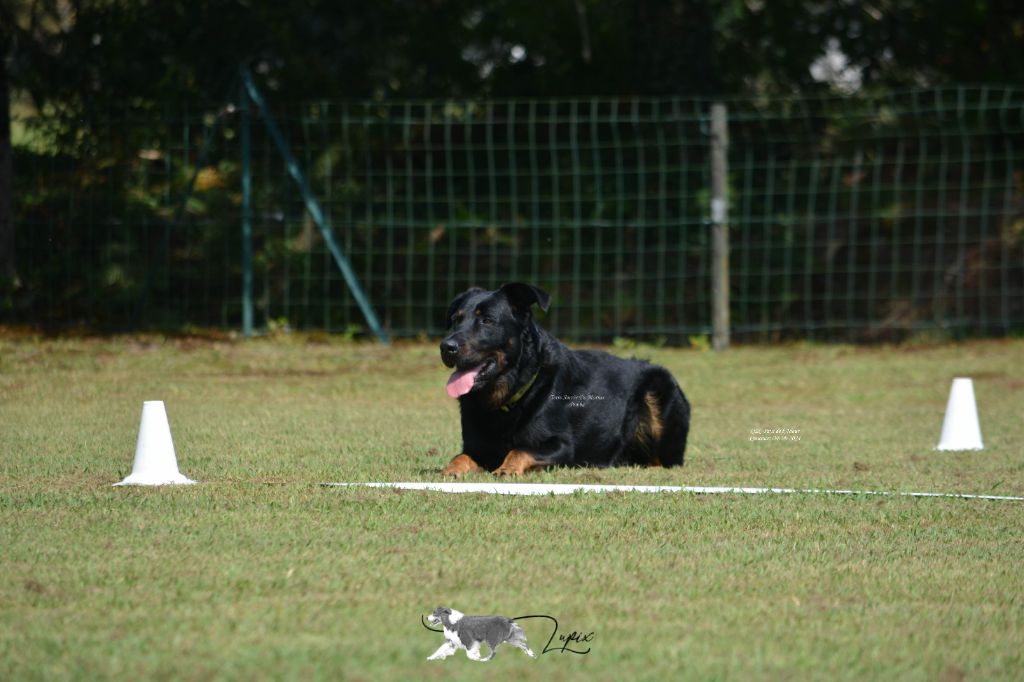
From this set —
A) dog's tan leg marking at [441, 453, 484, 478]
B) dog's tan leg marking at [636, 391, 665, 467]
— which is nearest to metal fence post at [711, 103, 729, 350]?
dog's tan leg marking at [636, 391, 665, 467]

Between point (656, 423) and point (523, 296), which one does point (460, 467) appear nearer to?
point (523, 296)

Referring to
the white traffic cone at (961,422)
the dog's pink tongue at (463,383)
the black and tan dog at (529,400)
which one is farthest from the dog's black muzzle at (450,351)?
the white traffic cone at (961,422)

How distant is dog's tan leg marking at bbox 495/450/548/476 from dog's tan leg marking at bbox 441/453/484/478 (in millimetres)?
119

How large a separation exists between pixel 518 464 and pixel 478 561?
6.98 ft

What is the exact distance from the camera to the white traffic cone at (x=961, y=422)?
25.9 feet

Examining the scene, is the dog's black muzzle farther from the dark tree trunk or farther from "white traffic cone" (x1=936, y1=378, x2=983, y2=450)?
the dark tree trunk

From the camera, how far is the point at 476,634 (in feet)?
11.3

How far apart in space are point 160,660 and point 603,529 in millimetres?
2015

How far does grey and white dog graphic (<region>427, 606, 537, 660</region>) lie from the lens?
3.42 meters

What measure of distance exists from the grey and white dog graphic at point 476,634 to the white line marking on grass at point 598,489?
2.19 metres

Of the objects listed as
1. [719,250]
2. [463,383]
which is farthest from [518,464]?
[719,250]

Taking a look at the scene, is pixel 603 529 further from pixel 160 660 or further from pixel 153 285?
pixel 153 285

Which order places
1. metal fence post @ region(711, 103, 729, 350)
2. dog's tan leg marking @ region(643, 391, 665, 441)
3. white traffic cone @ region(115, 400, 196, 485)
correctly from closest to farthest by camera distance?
white traffic cone @ region(115, 400, 196, 485)
dog's tan leg marking @ region(643, 391, 665, 441)
metal fence post @ region(711, 103, 729, 350)

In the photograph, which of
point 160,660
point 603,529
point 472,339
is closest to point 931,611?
point 603,529
